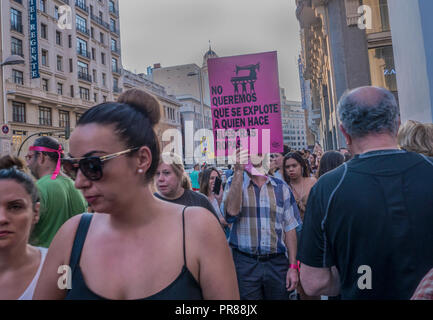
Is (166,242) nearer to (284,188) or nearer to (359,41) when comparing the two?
(284,188)

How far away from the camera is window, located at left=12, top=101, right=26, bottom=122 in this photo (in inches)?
1172

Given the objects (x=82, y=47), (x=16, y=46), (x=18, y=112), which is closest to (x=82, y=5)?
(x=82, y=47)

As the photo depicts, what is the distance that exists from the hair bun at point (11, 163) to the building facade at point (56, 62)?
22.8 meters

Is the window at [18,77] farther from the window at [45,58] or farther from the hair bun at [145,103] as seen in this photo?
the hair bun at [145,103]

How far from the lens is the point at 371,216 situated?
66.0 inches

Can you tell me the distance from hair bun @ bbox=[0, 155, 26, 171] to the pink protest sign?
6.24 feet

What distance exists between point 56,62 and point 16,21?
17.9 ft

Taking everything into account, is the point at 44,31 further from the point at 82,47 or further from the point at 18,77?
the point at 18,77

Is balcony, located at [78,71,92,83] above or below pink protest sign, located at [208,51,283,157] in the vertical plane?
above

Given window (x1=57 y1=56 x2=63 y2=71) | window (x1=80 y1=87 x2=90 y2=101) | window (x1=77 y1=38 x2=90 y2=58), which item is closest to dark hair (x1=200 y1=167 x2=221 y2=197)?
window (x1=57 y1=56 x2=63 y2=71)

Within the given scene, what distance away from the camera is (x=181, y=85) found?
79.4 metres

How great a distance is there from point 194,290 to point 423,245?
1.12 meters

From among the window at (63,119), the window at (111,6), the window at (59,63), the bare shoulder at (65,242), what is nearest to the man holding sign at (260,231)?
the bare shoulder at (65,242)

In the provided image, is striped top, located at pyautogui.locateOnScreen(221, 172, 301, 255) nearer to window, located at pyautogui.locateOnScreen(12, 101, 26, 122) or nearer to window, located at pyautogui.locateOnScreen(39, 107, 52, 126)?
window, located at pyautogui.locateOnScreen(12, 101, 26, 122)
